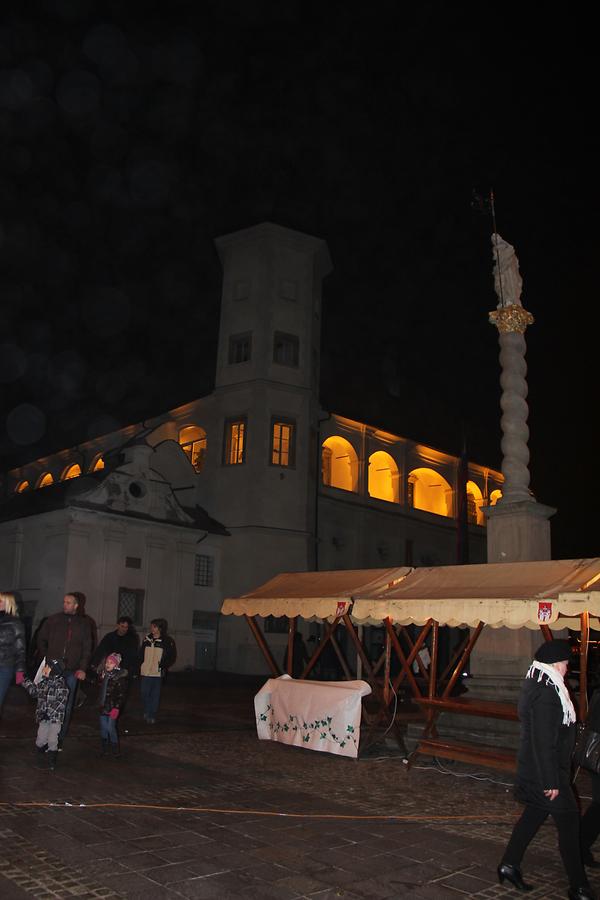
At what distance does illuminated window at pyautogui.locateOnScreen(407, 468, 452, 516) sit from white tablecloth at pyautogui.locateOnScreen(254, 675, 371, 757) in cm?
3524

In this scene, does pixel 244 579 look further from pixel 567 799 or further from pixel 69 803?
pixel 567 799

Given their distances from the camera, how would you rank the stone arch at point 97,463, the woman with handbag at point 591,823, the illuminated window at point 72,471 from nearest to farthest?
the woman with handbag at point 591,823
the stone arch at point 97,463
the illuminated window at point 72,471

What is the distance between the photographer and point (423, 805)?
28.4 ft

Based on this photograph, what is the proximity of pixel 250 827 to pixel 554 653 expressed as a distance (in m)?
3.44

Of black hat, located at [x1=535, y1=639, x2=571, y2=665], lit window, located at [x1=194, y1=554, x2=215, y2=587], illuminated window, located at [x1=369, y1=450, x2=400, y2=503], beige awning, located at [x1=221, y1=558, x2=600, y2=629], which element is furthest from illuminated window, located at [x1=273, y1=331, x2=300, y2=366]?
black hat, located at [x1=535, y1=639, x2=571, y2=665]

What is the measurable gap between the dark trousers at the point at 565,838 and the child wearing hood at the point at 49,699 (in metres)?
6.26

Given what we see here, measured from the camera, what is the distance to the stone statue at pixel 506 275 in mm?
17500

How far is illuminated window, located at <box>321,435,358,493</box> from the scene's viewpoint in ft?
139

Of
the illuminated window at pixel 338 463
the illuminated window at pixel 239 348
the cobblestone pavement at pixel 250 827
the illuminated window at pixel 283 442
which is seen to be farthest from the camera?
the illuminated window at pixel 338 463

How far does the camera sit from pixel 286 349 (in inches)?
1431

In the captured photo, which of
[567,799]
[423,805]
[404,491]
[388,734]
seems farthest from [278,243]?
[567,799]

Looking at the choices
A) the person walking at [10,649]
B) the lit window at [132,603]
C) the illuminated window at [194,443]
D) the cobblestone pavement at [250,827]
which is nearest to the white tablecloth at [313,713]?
the cobblestone pavement at [250,827]

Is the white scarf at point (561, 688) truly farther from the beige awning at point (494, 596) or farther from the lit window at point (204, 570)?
the lit window at point (204, 570)

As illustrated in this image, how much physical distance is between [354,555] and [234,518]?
28.5 ft
